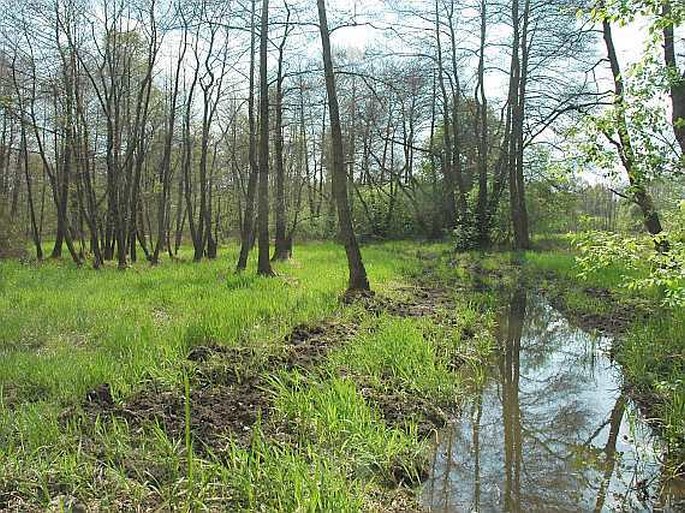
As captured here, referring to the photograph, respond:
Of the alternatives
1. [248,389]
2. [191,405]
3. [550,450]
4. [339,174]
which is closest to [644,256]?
[550,450]

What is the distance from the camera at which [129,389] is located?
509 cm

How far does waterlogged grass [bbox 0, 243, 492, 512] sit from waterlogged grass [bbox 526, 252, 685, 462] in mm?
1783

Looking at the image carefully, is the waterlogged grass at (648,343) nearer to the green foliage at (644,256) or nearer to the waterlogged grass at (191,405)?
the green foliage at (644,256)

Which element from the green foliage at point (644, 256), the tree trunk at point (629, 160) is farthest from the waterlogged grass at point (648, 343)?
the tree trunk at point (629, 160)

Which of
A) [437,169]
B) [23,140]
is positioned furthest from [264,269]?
[437,169]

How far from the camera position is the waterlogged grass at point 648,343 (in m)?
4.61

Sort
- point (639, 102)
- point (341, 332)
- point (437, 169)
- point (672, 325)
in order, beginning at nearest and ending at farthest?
point (639, 102), point (672, 325), point (341, 332), point (437, 169)

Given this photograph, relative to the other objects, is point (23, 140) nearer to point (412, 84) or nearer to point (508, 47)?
point (412, 84)

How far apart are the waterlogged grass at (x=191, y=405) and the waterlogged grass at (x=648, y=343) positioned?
178 centimetres

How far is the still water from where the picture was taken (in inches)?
145

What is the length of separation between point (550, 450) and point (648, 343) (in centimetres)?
297

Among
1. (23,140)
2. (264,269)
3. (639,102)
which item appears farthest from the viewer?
(23,140)

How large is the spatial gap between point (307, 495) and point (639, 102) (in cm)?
602

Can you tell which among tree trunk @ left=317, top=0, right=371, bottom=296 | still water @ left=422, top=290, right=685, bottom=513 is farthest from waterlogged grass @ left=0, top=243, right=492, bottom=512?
tree trunk @ left=317, top=0, right=371, bottom=296
